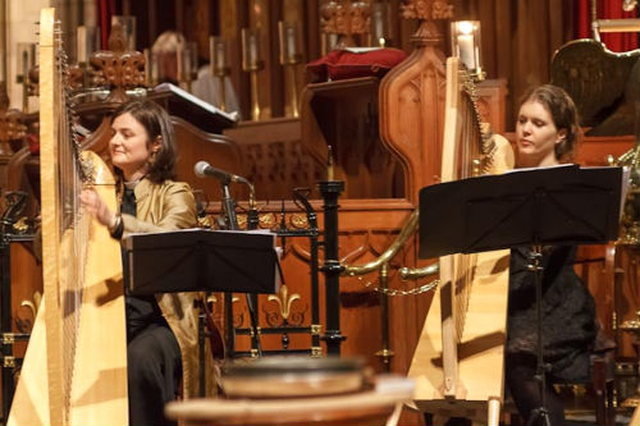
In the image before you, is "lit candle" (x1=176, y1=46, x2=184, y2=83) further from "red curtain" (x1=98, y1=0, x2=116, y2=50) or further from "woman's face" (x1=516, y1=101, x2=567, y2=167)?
"woman's face" (x1=516, y1=101, x2=567, y2=167)

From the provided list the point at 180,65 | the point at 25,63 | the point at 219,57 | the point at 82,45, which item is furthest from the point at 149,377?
the point at 25,63

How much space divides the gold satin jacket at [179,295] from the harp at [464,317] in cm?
87

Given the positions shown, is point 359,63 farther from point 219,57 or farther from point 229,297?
point 219,57

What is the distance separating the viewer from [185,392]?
532cm

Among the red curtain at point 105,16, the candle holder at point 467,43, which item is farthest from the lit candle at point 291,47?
the candle holder at point 467,43


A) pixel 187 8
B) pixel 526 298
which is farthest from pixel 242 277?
pixel 187 8

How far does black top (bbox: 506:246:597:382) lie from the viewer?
206 inches

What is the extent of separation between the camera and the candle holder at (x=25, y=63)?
1077 centimetres

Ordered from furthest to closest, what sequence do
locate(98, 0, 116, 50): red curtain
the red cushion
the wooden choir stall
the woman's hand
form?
locate(98, 0, 116, 50): red curtain → the red cushion → the wooden choir stall → the woman's hand

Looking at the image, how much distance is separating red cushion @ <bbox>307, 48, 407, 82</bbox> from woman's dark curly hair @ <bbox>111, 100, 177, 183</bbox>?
7.43 ft

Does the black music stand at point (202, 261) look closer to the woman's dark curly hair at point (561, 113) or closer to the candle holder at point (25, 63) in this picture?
the woman's dark curly hair at point (561, 113)

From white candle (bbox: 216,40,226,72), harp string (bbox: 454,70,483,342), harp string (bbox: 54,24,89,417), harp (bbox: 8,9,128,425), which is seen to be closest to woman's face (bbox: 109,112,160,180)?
harp (bbox: 8,9,128,425)

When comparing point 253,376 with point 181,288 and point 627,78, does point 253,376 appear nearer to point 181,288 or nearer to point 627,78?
point 181,288

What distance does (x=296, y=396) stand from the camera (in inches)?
88.0
